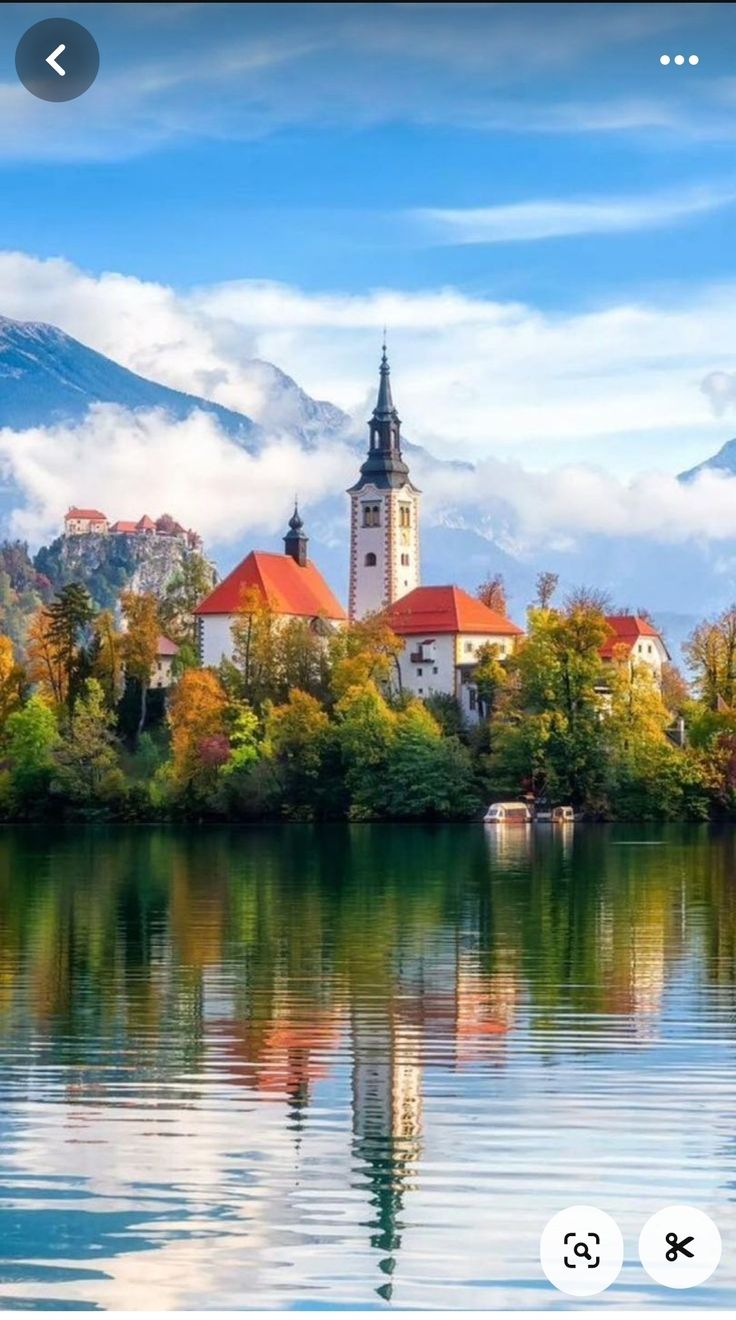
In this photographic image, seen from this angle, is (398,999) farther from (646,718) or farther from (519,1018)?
(646,718)

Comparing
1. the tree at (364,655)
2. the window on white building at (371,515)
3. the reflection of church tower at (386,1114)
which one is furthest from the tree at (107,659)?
the reflection of church tower at (386,1114)

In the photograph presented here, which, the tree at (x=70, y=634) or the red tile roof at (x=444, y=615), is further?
the red tile roof at (x=444, y=615)

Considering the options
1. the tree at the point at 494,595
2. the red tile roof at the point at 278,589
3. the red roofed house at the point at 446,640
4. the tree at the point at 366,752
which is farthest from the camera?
the tree at the point at 494,595

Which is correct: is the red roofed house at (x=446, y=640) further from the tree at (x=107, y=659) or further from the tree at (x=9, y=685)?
the tree at (x=9, y=685)

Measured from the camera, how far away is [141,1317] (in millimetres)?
7801

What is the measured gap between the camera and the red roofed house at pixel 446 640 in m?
106

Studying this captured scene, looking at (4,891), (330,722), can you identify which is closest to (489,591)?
(330,722)

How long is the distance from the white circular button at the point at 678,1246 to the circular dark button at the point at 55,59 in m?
5.08

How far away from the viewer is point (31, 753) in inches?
3494

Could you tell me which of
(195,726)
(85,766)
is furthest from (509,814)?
(85,766)

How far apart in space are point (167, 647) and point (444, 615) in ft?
52.8

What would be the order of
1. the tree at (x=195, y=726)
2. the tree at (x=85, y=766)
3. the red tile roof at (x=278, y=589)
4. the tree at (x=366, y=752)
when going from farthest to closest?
the red tile roof at (x=278, y=589)
the tree at (x=85, y=766)
the tree at (x=195, y=726)
the tree at (x=366, y=752)

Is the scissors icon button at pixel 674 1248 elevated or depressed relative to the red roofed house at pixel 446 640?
depressed

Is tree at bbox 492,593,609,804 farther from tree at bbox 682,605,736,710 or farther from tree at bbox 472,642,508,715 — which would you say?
tree at bbox 472,642,508,715
